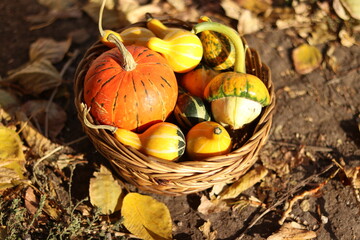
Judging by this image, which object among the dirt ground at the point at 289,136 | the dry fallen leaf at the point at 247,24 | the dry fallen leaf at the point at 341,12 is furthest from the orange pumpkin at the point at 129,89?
the dry fallen leaf at the point at 341,12

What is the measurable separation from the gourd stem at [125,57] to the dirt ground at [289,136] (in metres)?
0.81

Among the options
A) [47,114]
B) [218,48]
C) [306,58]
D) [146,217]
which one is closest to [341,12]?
[306,58]

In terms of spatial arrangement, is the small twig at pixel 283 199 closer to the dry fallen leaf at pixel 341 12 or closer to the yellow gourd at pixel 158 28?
the yellow gourd at pixel 158 28

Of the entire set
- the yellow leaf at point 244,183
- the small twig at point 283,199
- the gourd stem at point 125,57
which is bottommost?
the small twig at point 283,199

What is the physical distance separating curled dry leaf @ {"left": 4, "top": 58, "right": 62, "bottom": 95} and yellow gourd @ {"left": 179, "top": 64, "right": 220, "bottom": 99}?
3.50ft

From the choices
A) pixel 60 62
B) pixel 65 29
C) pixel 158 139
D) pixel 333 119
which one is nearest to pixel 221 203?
pixel 158 139

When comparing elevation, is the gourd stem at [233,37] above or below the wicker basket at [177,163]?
above

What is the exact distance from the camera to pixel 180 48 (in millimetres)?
2281

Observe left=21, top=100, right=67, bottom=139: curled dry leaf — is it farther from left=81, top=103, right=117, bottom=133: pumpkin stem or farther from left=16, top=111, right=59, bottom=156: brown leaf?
left=81, top=103, right=117, bottom=133: pumpkin stem

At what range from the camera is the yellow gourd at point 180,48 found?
7.47 feet

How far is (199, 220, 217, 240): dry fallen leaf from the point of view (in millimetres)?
2344

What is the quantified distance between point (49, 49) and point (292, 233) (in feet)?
7.45

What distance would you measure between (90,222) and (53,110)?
971 mm

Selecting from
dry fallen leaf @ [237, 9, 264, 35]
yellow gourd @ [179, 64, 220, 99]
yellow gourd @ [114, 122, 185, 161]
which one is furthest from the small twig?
dry fallen leaf @ [237, 9, 264, 35]
